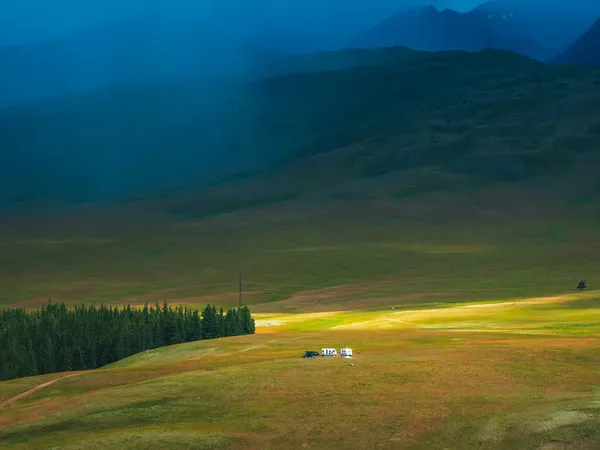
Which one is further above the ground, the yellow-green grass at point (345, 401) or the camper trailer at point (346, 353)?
the camper trailer at point (346, 353)

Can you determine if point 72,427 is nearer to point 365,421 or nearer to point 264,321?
point 365,421

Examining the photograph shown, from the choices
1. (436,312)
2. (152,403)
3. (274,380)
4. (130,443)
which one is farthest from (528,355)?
(436,312)

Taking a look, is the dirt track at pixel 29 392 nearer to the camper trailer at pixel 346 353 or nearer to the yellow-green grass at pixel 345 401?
the yellow-green grass at pixel 345 401

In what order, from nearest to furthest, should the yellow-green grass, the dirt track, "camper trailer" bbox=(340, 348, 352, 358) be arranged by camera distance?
the yellow-green grass, the dirt track, "camper trailer" bbox=(340, 348, 352, 358)

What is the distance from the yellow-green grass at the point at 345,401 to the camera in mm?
61531

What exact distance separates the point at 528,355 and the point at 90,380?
151 ft

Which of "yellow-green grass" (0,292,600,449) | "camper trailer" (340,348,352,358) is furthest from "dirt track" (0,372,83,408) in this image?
"camper trailer" (340,348,352,358)

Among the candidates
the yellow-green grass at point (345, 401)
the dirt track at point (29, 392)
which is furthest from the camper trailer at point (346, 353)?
the dirt track at point (29, 392)

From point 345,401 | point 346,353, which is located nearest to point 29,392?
point 346,353

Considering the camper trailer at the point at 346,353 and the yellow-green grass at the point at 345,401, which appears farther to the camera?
the camper trailer at the point at 346,353

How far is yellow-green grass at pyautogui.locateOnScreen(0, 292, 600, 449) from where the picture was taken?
61.5m

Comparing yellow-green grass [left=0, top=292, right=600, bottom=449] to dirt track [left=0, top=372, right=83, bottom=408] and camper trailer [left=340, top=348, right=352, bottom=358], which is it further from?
camper trailer [left=340, top=348, right=352, bottom=358]

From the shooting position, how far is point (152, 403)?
7550cm

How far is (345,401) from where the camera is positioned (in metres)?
71.7
